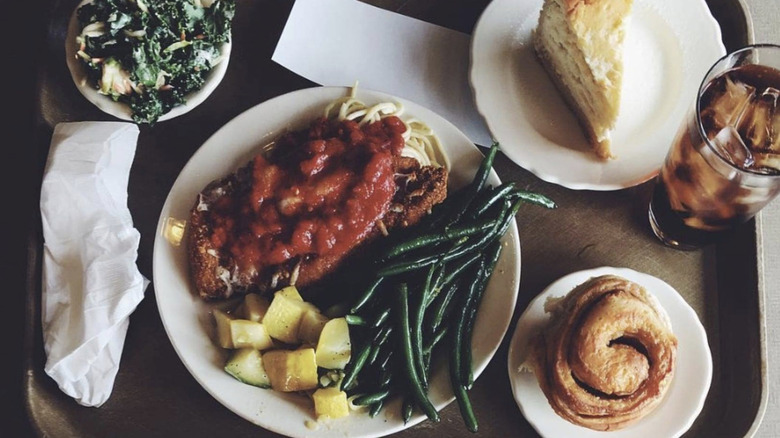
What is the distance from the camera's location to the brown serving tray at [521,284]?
107 inches

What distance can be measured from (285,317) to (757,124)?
179 centimetres

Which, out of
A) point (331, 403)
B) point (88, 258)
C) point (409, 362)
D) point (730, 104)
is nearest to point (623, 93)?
point (730, 104)

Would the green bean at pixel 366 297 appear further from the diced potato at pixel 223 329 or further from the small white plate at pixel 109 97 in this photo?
the small white plate at pixel 109 97

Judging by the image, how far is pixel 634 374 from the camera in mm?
2410

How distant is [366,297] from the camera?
2613mm

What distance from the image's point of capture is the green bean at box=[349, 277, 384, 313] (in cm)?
260

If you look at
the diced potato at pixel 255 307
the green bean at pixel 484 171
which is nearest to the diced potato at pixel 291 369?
the diced potato at pixel 255 307

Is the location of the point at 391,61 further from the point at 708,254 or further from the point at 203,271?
the point at 708,254

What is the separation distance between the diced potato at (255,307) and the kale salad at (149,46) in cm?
81

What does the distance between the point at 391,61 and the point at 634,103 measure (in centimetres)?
103

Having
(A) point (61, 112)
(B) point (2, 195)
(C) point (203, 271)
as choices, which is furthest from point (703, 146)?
(B) point (2, 195)

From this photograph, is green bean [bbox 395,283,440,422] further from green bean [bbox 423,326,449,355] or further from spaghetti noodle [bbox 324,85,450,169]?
spaghetti noodle [bbox 324,85,450,169]

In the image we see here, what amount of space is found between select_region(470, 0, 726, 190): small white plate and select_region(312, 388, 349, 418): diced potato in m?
1.14

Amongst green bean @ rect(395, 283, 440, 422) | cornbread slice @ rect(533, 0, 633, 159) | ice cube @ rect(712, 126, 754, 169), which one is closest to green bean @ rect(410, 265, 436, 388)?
green bean @ rect(395, 283, 440, 422)
